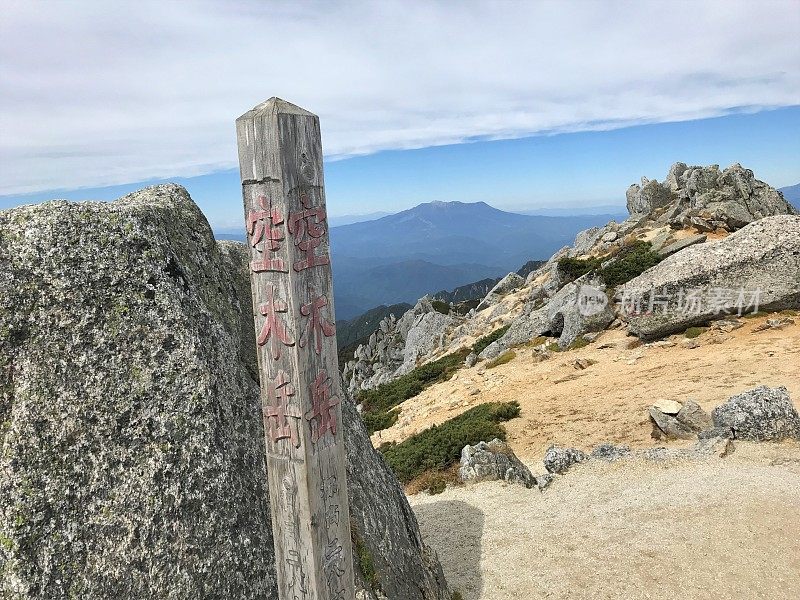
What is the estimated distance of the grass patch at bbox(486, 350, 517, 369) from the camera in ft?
94.8

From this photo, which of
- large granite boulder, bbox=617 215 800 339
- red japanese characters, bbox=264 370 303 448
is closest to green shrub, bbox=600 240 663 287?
large granite boulder, bbox=617 215 800 339

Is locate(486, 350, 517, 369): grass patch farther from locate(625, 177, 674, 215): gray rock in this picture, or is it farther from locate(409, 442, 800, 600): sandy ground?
locate(625, 177, 674, 215): gray rock

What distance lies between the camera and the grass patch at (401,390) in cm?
2999

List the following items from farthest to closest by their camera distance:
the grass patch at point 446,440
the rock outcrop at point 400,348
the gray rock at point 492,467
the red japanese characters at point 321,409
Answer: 1. the rock outcrop at point 400,348
2. the grass patch at point 446,440
3. the gray rock at point 492,467
4. the red japanese characters at point 321,409

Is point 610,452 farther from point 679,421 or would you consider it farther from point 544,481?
point 679,421

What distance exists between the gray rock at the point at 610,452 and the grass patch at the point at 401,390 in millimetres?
14508

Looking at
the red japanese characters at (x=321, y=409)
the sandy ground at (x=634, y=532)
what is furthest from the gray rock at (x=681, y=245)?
the red japanese characters at (x=321, y=409)

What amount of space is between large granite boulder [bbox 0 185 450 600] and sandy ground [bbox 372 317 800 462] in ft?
40.2

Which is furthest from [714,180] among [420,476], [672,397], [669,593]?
[669,593]

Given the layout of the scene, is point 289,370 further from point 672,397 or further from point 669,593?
point 672,397

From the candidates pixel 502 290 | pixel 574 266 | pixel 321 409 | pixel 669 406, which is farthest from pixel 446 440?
pixel 502 290

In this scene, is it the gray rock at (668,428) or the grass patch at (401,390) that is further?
the grass patch at (401,390)

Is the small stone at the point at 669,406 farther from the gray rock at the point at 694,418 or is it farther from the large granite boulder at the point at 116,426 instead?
the large granite boulder at the point at 116,426

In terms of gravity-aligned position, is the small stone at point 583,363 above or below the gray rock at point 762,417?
below
